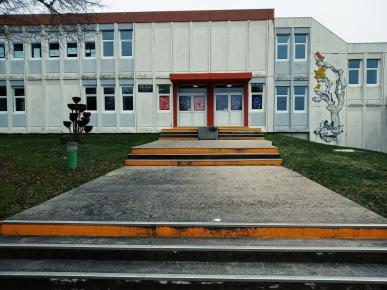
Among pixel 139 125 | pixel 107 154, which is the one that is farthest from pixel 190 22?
pixel 107 154

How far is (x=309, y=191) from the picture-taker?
22.8 feet

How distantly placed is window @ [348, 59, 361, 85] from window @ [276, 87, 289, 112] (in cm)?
502

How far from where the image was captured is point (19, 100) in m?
24.5

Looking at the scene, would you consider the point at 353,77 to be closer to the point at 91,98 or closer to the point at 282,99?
the point at 282,99

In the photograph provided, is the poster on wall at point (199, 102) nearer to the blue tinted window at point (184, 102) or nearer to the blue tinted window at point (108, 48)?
the blue tinted window at point (184, 102)

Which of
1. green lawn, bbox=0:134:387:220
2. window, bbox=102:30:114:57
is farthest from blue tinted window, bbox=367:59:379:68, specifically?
window, bbox=102:30:114:57

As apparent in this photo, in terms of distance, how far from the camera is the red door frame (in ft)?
69.3

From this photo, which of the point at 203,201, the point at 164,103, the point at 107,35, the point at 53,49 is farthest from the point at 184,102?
the point at 203,201

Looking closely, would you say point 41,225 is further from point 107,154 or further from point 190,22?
point 190,22

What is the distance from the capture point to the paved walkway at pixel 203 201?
5055mm

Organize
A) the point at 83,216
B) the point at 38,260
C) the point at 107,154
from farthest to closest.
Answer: the point at 107,154, the point at 83,216, the point at 38,260

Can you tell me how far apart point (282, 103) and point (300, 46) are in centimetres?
439

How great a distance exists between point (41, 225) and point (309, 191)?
5349 millimetres

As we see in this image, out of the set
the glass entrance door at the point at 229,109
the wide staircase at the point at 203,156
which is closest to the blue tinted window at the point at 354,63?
the glass entrance door at the point at 229,109
